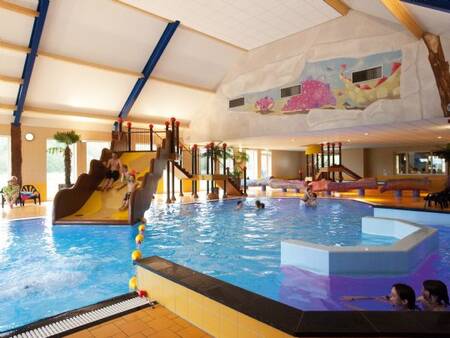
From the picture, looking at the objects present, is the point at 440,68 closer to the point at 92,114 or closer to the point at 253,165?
the point at 92,114

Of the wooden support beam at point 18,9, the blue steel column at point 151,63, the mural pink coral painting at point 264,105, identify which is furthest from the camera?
the mural pink coral painting at point 264,105

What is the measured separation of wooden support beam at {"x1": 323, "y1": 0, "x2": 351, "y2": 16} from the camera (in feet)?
35.8

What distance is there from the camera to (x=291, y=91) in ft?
44.4

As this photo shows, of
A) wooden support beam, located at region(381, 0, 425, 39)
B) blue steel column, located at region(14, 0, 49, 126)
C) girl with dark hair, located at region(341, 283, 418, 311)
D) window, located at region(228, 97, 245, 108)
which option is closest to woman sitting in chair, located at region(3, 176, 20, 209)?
blue steel column, located at region(14, 0, 49, 126)

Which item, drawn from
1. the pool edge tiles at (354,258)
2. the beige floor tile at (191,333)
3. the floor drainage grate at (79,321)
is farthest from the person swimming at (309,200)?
the beige floor tile at (191,333)

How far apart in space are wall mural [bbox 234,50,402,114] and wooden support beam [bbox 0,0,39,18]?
29.6ft

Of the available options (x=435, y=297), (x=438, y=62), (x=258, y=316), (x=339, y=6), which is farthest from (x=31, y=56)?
(x=438, y=62)

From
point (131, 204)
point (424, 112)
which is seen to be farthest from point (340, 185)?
point (131, 204)

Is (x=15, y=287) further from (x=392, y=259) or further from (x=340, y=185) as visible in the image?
(x=340, y=185)

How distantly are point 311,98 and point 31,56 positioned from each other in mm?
10043

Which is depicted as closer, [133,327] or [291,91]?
[133,327]

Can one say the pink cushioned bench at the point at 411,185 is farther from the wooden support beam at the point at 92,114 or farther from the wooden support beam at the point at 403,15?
the wooden support beam at the point at 92,114

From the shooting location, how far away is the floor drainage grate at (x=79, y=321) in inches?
95.7

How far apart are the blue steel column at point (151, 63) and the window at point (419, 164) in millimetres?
16064
